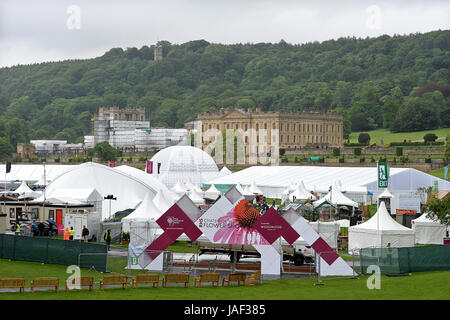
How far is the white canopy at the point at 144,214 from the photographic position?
29331 millimetres

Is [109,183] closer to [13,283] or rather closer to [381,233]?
[381,233]

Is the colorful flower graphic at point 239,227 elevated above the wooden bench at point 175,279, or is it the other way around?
the colorful flower graphic at point 239,227

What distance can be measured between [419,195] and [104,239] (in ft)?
63.7

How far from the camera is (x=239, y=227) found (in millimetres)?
21719

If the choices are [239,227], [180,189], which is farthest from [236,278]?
[180,189]

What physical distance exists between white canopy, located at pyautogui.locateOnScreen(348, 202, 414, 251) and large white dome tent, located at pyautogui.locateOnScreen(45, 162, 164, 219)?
15187mm

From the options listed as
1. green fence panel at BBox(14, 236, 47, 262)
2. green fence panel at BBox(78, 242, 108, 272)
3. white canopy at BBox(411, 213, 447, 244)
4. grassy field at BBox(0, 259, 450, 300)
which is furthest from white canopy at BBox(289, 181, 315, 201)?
grassy field at BBox(0, 259, 450, 300)

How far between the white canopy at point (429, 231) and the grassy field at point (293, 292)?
894 centimetres

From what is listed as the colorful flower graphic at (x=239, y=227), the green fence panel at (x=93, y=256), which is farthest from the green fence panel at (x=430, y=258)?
the green fence panel at (x=93, y=256)

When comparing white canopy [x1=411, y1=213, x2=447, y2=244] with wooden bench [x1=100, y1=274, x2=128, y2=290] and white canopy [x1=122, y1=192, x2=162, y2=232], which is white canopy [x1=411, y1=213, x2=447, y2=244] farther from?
wooden bench [x1=100, y1=274, x2=128, y2=290]

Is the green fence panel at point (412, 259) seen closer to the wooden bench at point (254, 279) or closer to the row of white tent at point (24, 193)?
the wooden bench at point (254, 279)
